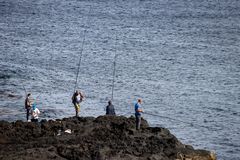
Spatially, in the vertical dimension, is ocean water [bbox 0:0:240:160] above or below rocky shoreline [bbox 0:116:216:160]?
above

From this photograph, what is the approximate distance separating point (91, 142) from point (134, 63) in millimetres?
26769

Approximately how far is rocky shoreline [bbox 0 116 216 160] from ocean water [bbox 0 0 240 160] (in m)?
6.29

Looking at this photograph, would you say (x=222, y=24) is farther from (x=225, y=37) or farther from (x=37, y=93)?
(x=37, y=93)

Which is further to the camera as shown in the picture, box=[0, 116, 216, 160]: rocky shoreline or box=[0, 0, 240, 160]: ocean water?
box=[0, 0, 240, 160]: ocean water

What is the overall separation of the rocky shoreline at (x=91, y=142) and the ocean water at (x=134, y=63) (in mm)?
6295

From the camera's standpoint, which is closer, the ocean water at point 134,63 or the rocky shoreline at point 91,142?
the rocky shoreline at point 91,142

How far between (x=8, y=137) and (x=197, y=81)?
74.6 feet

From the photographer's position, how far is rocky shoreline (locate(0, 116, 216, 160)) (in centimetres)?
2370

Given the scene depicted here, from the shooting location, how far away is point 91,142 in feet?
82.4

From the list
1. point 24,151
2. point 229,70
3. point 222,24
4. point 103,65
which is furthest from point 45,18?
point 24,151

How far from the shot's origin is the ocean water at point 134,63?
37.5 metres

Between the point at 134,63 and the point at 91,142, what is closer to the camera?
the point at 91,142

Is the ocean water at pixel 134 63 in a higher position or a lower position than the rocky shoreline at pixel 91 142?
higher

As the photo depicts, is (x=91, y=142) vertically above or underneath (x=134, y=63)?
underneath
